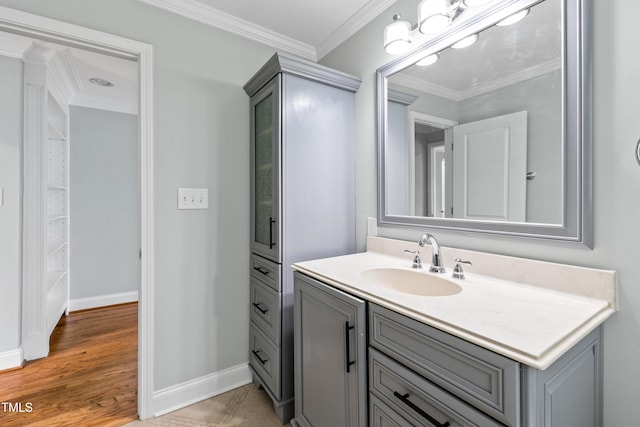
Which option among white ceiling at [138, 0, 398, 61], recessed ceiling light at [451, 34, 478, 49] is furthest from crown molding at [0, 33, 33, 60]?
recessed ceiling light at [451, 34, 478, 49]

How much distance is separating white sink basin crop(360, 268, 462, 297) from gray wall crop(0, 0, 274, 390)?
97 centimetres

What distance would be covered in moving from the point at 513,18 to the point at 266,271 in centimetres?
165

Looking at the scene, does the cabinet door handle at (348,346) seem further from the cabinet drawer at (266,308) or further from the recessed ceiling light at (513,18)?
the recessed ceiling light at (513,18)

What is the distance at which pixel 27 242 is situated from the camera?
7.36ft

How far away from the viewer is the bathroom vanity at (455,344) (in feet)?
2.24

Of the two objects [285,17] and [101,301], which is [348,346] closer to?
[285,17]

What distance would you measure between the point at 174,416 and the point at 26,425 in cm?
77

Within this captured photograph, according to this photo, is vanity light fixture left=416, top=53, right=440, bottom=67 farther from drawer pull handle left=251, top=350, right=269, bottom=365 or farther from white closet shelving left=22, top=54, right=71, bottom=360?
white closet shelving left=22, top=54, right=71, bottom=360

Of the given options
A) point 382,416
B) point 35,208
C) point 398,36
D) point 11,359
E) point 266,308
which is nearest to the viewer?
point 382,416

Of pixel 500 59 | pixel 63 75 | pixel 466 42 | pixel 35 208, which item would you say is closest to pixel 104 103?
pixel 63 75

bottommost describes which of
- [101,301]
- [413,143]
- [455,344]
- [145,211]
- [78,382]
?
[78,382]

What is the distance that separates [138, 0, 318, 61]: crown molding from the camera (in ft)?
5.69

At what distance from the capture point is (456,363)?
2.50 ft

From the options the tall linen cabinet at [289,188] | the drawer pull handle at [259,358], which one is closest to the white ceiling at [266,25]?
the tall linen cabinet at [289,188]
